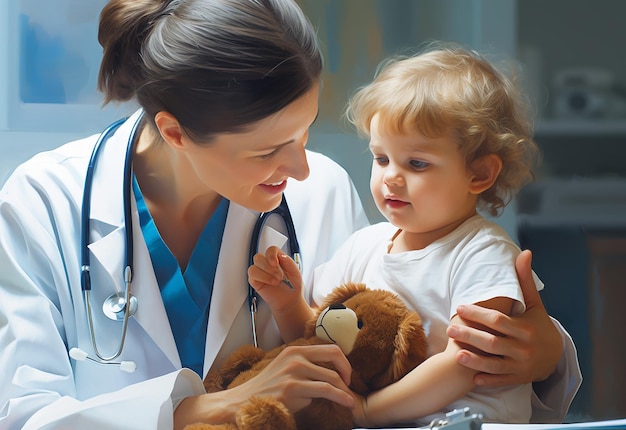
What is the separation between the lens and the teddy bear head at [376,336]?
124 centimetres

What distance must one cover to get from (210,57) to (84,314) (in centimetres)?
43

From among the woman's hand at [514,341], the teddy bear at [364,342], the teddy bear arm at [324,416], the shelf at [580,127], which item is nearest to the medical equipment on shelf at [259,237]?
the teddy bear at [364,342]

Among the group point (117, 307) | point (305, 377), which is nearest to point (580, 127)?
point (305, 377)

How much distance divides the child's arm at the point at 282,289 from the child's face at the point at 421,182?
7.1 inches

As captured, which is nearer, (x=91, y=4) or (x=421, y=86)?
(x=421, y=86)

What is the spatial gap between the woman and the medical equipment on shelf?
0.02 metres

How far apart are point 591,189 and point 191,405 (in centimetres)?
109

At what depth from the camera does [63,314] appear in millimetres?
1302

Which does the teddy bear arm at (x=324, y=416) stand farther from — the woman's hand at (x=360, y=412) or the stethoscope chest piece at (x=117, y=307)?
the stethoscope chest piece at (x=117, y=307)

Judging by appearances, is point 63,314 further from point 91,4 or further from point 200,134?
point 91,4

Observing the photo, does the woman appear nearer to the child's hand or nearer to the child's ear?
the child's hand

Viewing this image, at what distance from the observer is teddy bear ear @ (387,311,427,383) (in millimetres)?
1229

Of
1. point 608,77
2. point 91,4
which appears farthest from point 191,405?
point 608,77

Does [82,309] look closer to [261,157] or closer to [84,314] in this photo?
[84,314]
